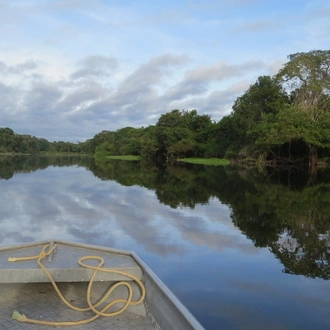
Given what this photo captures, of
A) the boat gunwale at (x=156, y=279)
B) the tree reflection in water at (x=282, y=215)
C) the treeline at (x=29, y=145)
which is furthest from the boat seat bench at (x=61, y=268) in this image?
the treeline at (x=29, y=145)

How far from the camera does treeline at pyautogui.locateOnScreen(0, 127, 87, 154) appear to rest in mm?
95438

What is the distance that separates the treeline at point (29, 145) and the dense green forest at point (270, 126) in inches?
1953

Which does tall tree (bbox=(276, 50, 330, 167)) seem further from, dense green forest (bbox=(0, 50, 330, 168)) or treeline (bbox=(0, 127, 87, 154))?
treeline (bbox=(0, 127, 87, 154))

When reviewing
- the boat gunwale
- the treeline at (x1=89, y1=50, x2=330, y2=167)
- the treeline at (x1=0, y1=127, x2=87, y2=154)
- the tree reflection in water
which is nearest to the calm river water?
the tree reflection in water

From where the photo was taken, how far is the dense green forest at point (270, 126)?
3306cm

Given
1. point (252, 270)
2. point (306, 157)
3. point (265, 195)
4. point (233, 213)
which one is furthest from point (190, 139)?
point (252, 270)

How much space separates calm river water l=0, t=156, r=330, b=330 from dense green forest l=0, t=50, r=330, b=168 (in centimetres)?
1941

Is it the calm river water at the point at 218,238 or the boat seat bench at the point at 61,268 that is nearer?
the boat seat bench at the point at 61,268

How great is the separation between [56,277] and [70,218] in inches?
248

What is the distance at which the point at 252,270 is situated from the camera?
565 cm

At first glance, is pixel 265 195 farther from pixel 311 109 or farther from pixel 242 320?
pixel 311 109

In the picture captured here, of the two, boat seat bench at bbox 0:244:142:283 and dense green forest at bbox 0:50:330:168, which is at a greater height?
dense green forest at bbox 0:50:330:168

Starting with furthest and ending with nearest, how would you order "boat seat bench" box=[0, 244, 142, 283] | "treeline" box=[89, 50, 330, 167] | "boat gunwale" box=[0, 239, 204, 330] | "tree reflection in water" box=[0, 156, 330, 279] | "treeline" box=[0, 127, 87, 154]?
"treeline" box=[0, 127, 87, 154], "treeline" box=[89, 50, 330, 167], "tree reflection in water" box=[0, 156, 330, 279], "boat seat bench" box=[0, 244, 142, 283], "boat gunwale" box=[0, 239, 204, 330]

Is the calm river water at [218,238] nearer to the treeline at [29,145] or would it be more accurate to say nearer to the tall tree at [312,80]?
the tall tree at [312,80]
